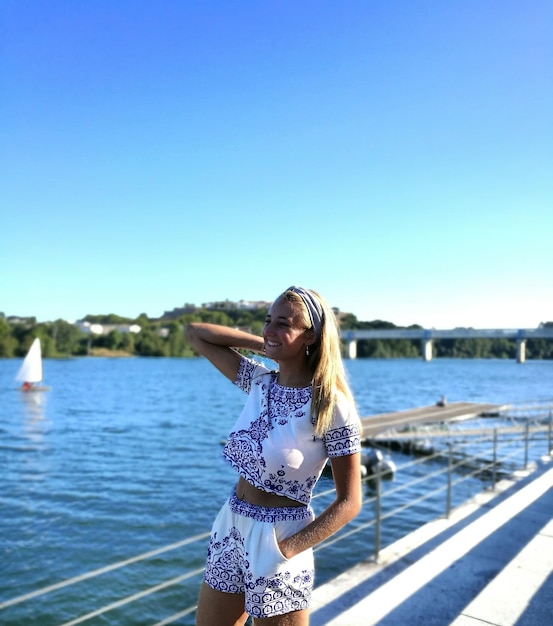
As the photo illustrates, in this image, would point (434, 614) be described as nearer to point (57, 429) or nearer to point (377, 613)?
point (377, 613)

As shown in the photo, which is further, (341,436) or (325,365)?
(325,365)

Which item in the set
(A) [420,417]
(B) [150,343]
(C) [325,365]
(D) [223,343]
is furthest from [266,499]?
(B) [150,343]

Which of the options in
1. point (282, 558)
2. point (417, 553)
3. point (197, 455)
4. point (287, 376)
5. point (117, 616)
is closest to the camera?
point (282, 558)

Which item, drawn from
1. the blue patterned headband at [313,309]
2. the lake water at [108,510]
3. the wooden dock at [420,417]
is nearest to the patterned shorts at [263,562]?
the blue patterned headband at [313,309]

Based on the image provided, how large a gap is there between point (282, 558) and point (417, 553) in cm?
359

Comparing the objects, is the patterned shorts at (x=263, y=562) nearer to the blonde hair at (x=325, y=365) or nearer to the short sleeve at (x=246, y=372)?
the blonde hair at (x=325, y=365)

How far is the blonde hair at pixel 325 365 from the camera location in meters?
1.97

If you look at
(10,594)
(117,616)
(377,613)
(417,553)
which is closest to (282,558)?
(377,613)

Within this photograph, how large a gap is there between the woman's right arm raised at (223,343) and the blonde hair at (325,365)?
0.31 meters

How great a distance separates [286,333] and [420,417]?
25.9 metres

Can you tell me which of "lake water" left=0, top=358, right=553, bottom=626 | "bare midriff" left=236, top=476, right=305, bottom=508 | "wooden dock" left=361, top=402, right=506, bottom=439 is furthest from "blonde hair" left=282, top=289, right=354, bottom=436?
"wooden dock" left=361, top=402, right=506, bottom=439

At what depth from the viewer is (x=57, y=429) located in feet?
94.6

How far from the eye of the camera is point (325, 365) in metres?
2.09

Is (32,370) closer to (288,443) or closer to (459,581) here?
(459,581)
